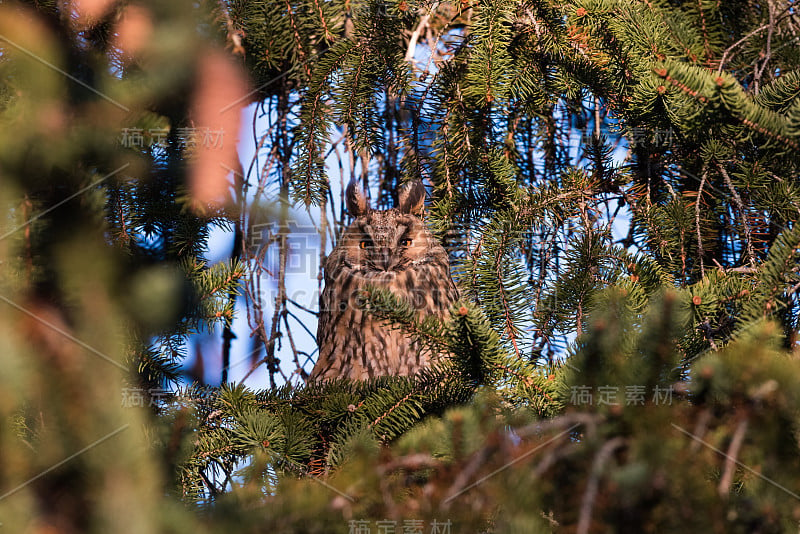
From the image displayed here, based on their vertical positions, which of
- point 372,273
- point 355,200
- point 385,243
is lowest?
point 372,273

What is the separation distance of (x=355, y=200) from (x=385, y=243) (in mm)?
236

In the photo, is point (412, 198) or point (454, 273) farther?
point (412, 198)

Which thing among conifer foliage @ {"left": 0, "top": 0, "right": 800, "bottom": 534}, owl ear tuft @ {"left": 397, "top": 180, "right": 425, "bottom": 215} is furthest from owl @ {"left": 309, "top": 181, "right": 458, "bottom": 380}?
conifer foliage @ {"left": 0, "top": 0, "right": 800, "bottom": 534}

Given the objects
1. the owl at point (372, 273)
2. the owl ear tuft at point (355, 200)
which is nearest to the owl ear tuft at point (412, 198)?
the owl at point (372, 273)

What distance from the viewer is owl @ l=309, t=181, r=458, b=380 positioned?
8.54 ft

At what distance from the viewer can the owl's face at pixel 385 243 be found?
2730 mm

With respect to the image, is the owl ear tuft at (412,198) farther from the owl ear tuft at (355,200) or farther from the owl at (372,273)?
the owl ear tuft at (355,200)

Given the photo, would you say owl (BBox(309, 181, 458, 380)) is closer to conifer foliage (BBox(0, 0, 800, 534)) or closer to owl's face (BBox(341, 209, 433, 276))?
owl's face (BBox(341, 209, 433, 276))

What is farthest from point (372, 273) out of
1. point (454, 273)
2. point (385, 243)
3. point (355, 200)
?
point (454, 273)

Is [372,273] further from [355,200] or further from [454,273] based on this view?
[454,273]

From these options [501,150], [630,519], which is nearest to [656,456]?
[630,519]

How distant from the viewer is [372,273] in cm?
280

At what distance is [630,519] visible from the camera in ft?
2.50

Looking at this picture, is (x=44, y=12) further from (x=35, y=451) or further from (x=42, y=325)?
(x=35, y=451)
